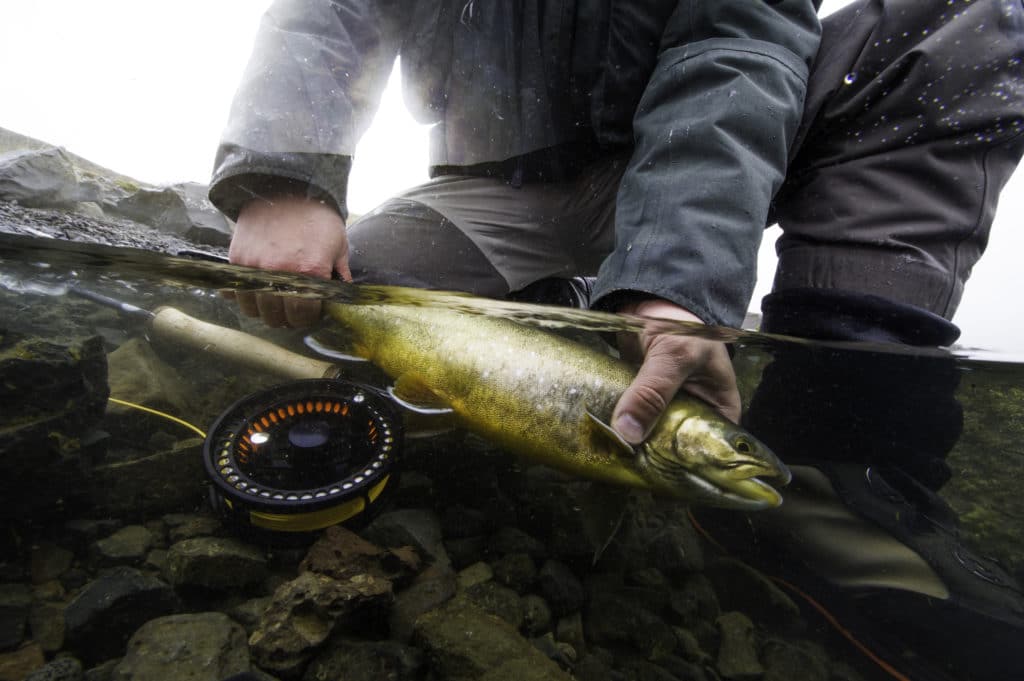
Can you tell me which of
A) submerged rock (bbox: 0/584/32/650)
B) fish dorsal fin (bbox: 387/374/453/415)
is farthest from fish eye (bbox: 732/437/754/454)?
submerged rock (bbox: 0/584/32/650)

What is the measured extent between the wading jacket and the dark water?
0.33m

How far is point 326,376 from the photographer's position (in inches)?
58.1

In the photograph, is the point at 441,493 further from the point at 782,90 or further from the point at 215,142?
the point at 782,90

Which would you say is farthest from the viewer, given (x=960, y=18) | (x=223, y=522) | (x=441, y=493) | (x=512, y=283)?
(x=512, y=283)

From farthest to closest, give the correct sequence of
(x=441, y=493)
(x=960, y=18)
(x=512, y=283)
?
(x=512, y=283) < (x=960, y=18) < (x=441, y=493)

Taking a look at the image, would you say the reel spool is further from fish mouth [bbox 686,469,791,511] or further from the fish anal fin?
fish mouth [bbox 686,469,791,511]

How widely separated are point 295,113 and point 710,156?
5.12 ft

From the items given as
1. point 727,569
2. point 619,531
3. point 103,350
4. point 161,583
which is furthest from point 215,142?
point 727,569

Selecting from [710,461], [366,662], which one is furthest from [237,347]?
[710,461]

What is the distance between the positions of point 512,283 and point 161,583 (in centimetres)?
214

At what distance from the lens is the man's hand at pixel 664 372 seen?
4.36 feet

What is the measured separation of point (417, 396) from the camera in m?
1.59

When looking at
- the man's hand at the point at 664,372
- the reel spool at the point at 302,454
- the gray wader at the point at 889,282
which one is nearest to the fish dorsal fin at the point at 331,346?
the reel spool at the point at 302,454

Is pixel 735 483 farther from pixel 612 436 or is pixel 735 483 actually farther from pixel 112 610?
pixel 112 610
